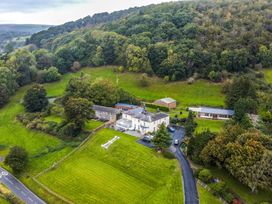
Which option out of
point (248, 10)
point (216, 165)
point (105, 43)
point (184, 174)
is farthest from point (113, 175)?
point (248, 10)

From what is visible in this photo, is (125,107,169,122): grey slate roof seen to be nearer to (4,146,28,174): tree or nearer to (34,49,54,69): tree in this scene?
(4,146,28,174): tree

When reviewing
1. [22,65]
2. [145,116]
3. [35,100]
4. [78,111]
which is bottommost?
[35,100]

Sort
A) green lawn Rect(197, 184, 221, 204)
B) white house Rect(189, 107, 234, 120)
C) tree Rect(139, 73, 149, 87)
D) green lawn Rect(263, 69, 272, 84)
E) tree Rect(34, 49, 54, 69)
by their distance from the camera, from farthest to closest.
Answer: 1. tree Rect(34, 49, 54, 69)
2. tree Rect(139, 73, 149, 87)
3. green lawn Rect(263, 69, 272, 84)
4. white house Rect(189, 107, 234, 120)
5. green lawn Rect(197, 184, 221, 204)

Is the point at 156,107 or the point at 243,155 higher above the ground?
the point at 243,155

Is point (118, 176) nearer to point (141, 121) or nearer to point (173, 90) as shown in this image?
point (141, 121)

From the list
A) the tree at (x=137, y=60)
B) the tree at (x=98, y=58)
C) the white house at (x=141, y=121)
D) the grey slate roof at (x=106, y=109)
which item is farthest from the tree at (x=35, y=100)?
the tree at (x=98, y=58)

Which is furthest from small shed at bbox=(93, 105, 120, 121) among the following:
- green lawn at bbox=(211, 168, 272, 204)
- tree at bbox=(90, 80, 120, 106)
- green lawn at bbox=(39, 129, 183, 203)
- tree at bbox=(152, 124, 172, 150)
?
green lawn at bbox=(211, 168, 272, 204)

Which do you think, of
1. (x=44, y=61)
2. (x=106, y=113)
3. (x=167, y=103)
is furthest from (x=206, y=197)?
(x=44, y=61)
